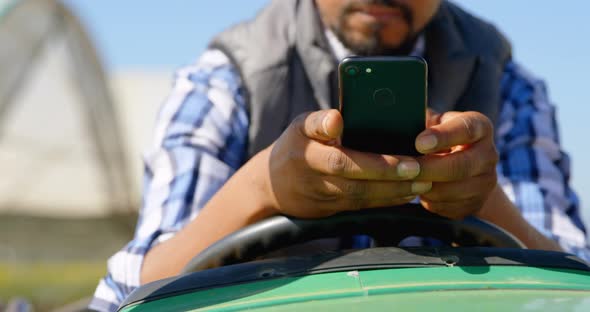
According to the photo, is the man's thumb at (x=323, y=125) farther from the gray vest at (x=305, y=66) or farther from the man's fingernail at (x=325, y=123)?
the gray vest at (x=305, y=66)

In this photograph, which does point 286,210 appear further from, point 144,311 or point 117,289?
point 117,289

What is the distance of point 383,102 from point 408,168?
81mm

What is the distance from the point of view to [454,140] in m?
1.00

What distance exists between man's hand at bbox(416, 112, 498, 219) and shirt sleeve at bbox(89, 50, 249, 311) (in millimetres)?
569

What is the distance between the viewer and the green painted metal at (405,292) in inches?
35.5

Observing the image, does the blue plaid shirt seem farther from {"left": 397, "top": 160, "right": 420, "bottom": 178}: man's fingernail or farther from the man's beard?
{"left": 397, "top": 160, "right": 420, "bottom": 178}: man's fingernail

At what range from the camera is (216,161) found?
5.21 ft

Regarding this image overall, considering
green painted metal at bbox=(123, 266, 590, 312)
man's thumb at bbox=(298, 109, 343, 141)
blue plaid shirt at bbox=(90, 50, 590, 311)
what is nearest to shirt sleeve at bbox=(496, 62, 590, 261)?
blue plaid shirt at bbox=(90, 50, 590, 311)

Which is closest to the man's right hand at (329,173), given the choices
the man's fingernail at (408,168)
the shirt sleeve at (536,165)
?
the man's fingernail at (408,168)

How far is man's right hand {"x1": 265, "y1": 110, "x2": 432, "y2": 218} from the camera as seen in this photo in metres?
0.97

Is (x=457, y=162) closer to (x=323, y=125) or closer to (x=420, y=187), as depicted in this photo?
(x=420, y=187)

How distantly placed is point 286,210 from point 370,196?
0.51 feet

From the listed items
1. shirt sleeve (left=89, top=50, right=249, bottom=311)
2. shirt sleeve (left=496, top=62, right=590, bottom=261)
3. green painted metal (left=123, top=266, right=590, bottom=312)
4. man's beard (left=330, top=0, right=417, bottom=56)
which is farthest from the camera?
shirt sleeve (left=496, top=62, right=590, bottom=261)

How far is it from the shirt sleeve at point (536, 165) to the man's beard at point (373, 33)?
1.12ft
